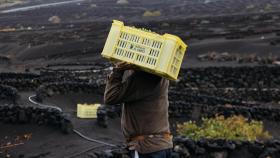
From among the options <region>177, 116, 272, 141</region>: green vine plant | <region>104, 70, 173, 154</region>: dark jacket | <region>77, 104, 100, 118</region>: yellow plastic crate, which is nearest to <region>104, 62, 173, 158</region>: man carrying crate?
<region>104, 70, 173, 154</region>: dark jacket

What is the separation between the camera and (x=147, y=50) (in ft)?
24.5

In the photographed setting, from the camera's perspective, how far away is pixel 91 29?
68375 mm

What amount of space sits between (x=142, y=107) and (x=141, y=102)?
61 millimetres

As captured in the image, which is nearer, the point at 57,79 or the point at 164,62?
the point at 164,62

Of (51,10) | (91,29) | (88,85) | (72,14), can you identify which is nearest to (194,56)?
(88,85)

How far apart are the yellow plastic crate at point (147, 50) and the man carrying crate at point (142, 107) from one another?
0.18 meters

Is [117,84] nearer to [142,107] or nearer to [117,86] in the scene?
[117,86]

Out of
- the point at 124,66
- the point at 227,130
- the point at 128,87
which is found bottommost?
the point at 227,130

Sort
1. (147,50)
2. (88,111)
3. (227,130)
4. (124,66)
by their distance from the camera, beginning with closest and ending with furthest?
(147,50) → (124,66) → (227,130) → (88,111)

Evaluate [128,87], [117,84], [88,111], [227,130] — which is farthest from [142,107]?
[88,111]

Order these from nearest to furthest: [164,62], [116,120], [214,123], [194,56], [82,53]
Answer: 1. [164,62]
2. [214,123]
3. [116,120]
4. [194,56]
5. [82,53]

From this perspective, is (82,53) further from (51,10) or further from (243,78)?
(51,10)

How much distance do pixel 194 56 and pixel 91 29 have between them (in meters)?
24.9

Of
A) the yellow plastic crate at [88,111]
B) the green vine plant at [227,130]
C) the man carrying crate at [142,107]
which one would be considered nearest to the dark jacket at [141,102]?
the man carrying crate at [142,107]
